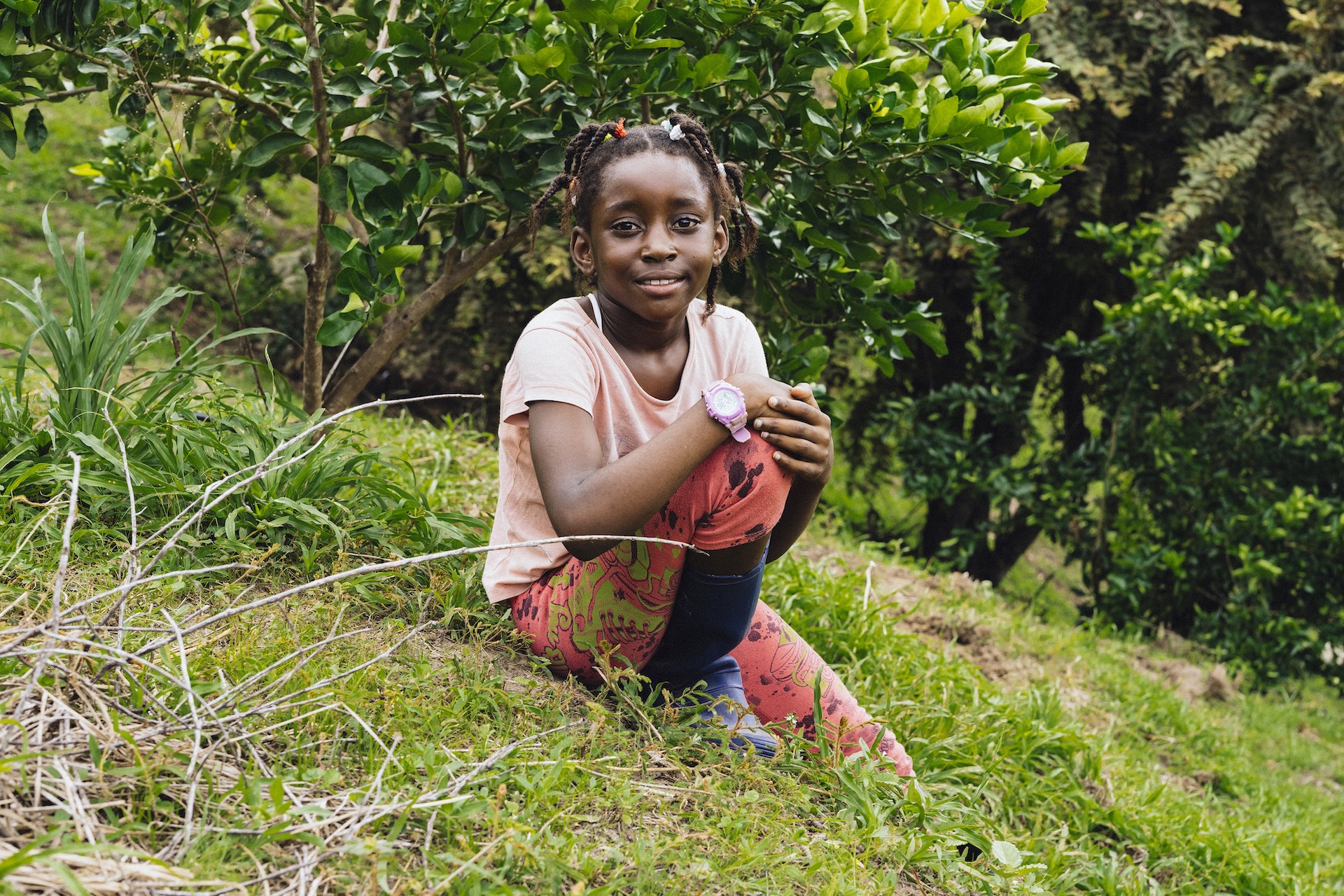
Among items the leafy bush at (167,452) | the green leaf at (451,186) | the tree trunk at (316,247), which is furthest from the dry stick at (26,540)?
the green leaf at (451,186)

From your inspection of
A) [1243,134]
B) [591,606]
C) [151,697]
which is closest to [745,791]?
[591,606]

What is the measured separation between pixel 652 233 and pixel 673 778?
114 centimetres

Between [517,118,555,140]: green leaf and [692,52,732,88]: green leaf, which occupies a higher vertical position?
[692,52,732,88]: green leaf

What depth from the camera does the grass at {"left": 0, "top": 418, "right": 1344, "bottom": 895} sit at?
63.4 inches

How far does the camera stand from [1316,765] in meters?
4.20

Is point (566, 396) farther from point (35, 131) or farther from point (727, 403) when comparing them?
point (35, 131)

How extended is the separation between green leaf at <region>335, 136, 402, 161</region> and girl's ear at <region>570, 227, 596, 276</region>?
641 millimetres

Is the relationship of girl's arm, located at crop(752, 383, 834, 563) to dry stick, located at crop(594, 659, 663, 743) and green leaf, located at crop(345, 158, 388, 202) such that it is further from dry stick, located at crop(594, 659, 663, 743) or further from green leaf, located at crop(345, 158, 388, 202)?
green leaf, located at crop(345, 158, 388, 202)

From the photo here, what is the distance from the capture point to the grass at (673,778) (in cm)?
161

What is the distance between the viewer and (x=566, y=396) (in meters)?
2.08

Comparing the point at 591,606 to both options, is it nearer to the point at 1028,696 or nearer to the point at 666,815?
the point at 666,815

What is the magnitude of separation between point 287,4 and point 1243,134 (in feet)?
14.4

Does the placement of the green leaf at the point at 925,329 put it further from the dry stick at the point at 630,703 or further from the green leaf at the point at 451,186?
the dry stick at the point at 630,703

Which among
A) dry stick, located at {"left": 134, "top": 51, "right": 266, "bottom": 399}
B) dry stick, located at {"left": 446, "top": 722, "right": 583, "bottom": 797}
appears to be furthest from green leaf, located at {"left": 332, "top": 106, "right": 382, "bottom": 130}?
dry stick, located at {"left": 446, "top": 722, "right": 583, "bottom": 797}
